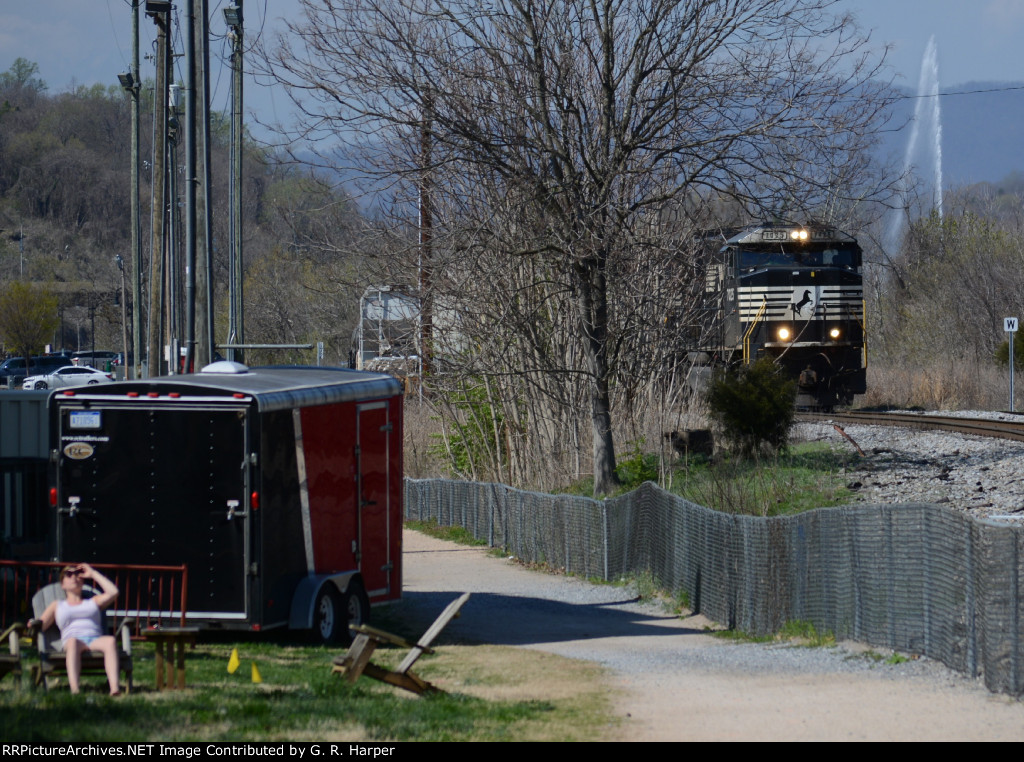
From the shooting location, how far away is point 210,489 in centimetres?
1114

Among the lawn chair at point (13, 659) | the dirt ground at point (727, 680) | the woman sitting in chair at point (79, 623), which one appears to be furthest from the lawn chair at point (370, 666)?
the lawn chair at point (13, 659)

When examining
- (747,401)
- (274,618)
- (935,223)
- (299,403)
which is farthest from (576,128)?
(935,223)

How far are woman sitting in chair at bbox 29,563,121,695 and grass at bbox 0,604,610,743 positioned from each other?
0.64 feet

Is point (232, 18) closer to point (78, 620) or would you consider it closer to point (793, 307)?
point (793, 307)

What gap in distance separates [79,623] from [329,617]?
335 centimetres

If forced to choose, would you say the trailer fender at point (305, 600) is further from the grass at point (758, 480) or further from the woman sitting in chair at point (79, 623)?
the grass at point (758, 480)

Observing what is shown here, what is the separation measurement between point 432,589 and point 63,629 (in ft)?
29.5

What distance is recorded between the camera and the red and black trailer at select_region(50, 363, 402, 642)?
11055 millimetres

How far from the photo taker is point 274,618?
444 inches

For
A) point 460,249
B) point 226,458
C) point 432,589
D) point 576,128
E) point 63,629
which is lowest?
point 432,589

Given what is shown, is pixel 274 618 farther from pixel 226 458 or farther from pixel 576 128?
pixel 576 128

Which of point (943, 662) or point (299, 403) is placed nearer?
point (943, 662)

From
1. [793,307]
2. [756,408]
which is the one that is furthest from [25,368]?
[756,408]
